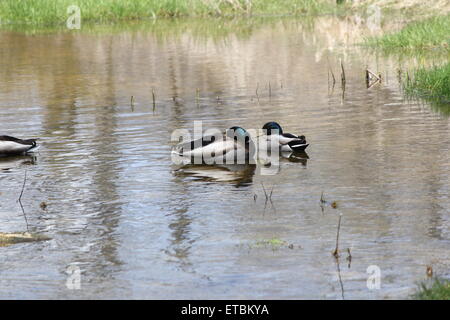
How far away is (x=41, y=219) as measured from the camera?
377 inches

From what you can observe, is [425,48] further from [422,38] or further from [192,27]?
[192,27]

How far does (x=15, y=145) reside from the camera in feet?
42.8

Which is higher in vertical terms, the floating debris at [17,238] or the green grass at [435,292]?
the green grass at [435,292]

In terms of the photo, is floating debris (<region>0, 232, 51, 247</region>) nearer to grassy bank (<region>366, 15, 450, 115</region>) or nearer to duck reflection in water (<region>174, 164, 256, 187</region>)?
duck reflection in water (<region>174, 164, 256, 187</region>)

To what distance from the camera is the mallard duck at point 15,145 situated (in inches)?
512

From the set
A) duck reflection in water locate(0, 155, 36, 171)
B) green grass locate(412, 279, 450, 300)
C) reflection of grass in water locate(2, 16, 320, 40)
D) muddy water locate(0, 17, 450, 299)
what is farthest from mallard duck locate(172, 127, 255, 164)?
reflection of grass in water locate(2, 16, 320, 40)

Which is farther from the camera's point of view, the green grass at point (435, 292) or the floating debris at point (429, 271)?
the floating debris at point (429, 271)

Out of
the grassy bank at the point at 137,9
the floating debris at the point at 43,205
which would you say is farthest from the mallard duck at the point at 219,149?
the grassy bank at the point at 137,9

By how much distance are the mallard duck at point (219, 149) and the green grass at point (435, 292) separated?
577 centimetres

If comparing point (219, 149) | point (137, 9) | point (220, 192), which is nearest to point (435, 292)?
point (220, 192)

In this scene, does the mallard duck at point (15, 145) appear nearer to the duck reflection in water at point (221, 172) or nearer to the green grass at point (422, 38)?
the duck reflection in water at point (221, 172)

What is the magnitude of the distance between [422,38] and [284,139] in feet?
39.8

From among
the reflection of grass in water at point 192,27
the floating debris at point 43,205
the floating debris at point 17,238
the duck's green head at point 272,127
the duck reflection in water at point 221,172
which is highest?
the duck's green head at point 272,127
